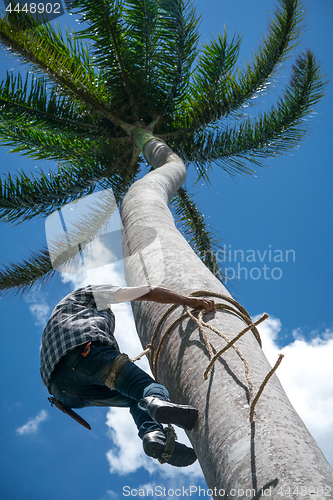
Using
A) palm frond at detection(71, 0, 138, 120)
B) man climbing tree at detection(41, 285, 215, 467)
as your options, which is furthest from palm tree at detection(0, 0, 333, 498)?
man climbing tree at detection(41, 285, 215, 467)

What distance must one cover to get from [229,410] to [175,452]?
61 cm

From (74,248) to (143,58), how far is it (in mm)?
3661

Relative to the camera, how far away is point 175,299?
1925 millimetres

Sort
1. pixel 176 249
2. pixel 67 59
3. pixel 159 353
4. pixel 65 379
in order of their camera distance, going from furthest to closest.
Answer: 1. pixel 67 59
2. pixel 176 249
3. pixel 65 379
4. pixel 159 353

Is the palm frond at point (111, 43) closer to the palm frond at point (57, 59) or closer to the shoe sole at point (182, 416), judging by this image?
the palm frond at point (57, 59)

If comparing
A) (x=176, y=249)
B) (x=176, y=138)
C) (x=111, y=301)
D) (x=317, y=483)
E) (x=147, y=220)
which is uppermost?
(x=176, y=138)

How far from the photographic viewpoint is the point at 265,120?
729 cm

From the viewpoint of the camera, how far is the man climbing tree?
185cm

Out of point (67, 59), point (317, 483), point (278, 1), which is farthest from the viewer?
point (67, 59)

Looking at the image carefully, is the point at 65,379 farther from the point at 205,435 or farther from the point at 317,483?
the point at 317,483

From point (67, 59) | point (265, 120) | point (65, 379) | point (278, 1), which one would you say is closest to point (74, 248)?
point (67, 59)

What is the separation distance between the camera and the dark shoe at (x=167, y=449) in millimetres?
1796

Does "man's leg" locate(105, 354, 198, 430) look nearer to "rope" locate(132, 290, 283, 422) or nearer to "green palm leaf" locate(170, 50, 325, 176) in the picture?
"rope" locate(132, 290, 283, 422)

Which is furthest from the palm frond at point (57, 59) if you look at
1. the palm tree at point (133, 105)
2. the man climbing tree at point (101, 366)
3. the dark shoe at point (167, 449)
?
the dark shoe at point (167, 449)
